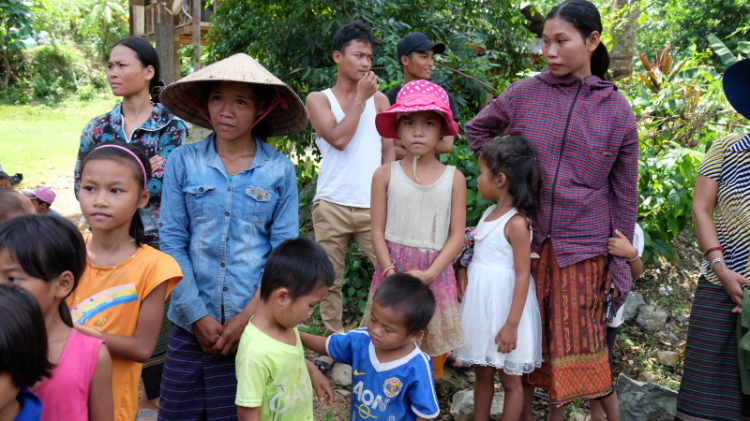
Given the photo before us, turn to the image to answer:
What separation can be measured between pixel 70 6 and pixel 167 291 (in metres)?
25.8

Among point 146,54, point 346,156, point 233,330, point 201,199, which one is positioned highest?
point 146,54

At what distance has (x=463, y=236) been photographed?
2.90 metres

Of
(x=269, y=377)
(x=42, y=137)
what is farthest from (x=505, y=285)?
(x=42, y=137)

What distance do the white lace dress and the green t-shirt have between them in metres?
1.03

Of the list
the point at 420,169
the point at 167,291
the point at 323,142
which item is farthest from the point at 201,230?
the point at 323,142

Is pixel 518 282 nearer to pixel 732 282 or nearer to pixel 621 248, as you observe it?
pixel 621 248

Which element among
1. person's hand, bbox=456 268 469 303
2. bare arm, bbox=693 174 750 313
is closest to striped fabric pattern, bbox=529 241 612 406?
person's hand, bbox=456 268 469 303

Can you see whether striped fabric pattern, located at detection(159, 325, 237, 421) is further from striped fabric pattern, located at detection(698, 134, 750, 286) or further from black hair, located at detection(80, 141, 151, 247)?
striped fabric pattern, located at detection(698, 134, 750, 286)

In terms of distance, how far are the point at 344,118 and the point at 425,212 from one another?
1.08 m

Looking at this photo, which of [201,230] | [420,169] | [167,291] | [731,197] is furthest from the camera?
[420,169]

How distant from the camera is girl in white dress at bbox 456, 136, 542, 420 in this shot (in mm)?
2781

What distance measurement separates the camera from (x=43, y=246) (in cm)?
175

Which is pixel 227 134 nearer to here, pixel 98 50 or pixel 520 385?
pixel 520 385

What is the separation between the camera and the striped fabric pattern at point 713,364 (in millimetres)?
2732
